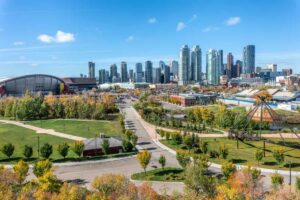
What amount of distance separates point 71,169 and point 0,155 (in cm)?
A: 1168

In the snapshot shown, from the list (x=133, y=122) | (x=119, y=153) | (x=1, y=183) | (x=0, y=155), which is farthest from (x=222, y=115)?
(x=1, y=183)

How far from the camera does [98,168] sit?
3209 centimetres

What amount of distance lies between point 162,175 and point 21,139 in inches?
1109

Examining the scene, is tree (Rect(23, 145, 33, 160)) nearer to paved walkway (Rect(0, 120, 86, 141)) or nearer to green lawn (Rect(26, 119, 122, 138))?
paved walkway (Rect(0, 120, 86, 141))

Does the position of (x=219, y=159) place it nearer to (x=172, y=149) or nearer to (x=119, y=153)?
(x=172, y=149)

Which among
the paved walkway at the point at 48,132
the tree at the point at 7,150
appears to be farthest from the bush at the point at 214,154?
the tree at the point at 7,150

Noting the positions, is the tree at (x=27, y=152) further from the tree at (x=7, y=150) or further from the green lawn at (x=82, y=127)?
the green lawn at (x=82, y=127)

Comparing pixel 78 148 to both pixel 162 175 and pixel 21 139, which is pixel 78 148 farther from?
pixel 21 139

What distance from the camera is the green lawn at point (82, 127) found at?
51562mm

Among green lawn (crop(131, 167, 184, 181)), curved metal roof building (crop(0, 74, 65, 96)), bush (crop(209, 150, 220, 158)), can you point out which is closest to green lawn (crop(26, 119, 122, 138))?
bush (crop(209, 150, 220, 158))

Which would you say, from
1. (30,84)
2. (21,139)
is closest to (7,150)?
(21,139)

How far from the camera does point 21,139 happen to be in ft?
153

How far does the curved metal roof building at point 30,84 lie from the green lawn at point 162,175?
10019 centimetres

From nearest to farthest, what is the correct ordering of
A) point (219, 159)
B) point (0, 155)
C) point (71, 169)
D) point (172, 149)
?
1. point (71, 169)
2. point (219, 159)
3. point (0, 155)
4. point (172, 149)
